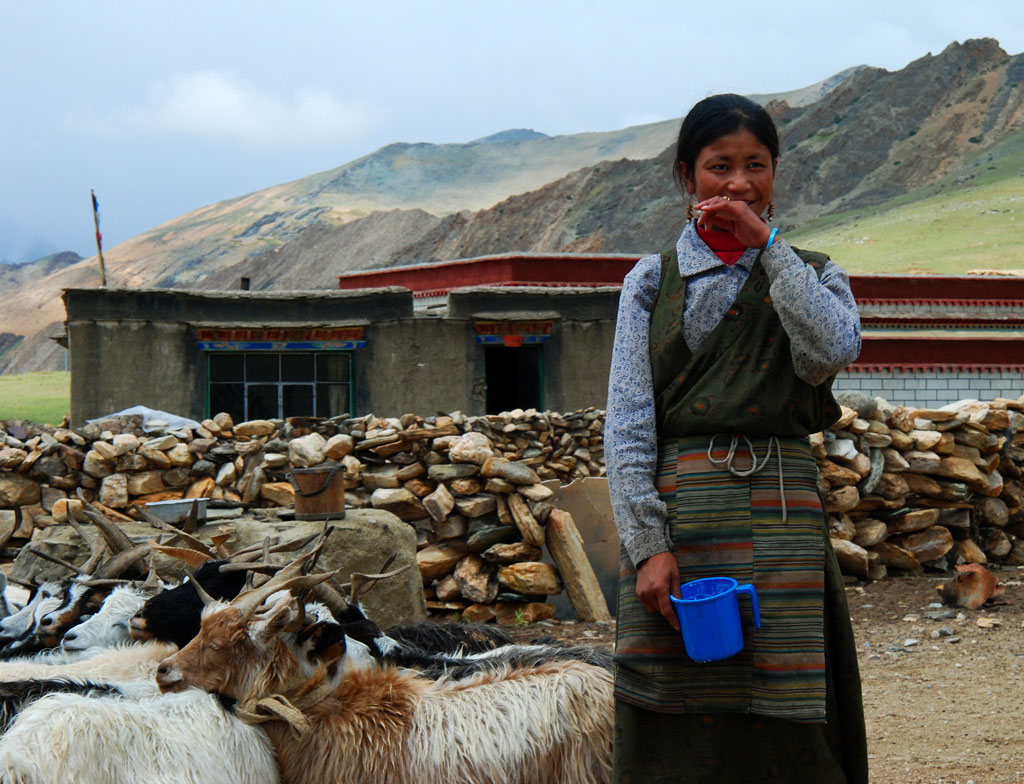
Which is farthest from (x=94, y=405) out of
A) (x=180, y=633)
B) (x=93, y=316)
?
(x=180, y=633)

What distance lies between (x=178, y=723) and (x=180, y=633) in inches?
31.8

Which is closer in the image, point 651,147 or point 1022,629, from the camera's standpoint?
point 1022,629

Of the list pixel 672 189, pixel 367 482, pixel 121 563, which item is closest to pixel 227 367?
pixel 367 482

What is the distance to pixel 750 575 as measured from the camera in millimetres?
1795

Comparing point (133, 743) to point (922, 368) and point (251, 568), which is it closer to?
point (251, 568)

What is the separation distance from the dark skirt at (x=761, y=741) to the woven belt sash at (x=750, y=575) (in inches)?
1.4

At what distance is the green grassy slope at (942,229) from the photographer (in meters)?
31.6

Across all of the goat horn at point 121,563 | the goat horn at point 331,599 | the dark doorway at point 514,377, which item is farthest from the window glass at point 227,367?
the goat horn at point 331,599

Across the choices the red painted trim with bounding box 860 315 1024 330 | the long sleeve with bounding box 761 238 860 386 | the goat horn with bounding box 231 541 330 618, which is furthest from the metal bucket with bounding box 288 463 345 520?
the red painted trim with bounding box 860 315 1024 330

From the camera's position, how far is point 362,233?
59062 millimetres

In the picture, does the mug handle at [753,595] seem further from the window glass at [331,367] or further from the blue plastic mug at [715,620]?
the window glass at [331,367]

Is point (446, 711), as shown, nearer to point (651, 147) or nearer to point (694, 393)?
point (694, 393)

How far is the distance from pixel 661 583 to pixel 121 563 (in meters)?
2.95

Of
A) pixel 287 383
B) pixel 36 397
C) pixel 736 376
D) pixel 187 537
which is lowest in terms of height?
pixel 36 397
